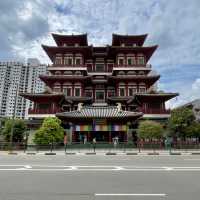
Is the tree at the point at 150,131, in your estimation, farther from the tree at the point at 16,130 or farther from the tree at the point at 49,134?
the tree at the point at 16,130

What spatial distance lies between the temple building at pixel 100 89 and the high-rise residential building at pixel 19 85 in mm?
28257

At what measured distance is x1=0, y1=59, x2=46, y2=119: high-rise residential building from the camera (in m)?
70.6

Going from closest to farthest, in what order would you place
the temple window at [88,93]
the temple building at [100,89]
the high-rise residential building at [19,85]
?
the temple building at [100,89]
the temple window at [88,93]
the high-rise residential building at [19,85]

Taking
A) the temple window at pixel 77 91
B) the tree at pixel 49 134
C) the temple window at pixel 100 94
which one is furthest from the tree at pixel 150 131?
the temple window at pixel 77 91

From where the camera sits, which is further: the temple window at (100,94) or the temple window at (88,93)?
the temple window at (88,93)

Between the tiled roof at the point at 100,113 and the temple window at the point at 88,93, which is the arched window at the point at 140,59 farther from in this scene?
the tiled roof at the point at 100,113

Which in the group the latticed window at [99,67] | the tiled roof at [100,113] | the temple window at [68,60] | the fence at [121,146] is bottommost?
the fence at [121,146]

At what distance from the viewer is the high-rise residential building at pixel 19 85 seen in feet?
232

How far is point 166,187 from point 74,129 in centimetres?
2827

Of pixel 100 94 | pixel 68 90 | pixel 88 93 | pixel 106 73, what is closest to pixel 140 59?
pixel 106 73

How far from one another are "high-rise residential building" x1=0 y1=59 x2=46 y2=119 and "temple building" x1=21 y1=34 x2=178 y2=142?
2826 cm

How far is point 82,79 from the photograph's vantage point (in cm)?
4116

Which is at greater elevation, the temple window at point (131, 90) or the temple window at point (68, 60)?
the temple window at point (68, 60)

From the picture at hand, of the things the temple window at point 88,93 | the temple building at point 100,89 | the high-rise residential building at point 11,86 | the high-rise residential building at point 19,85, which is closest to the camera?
the temple building at point 100,89
